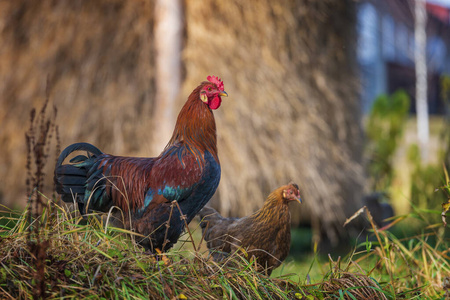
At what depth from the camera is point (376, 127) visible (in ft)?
33.8

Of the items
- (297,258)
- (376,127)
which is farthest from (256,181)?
(376,127)

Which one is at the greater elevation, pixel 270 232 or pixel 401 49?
pixel 401 49

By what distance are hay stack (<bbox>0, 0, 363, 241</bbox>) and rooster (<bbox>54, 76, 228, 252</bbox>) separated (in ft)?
8.82

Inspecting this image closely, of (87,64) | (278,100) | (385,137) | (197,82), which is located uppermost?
(87,64)

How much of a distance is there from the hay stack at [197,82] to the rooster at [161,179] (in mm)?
2689

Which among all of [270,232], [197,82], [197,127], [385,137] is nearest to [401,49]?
[385,137]

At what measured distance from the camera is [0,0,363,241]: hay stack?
5.46 metres

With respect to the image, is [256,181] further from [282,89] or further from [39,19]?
[39,19]

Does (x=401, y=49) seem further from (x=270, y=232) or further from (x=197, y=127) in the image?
(x=197, y=127)

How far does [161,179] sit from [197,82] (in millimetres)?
2913

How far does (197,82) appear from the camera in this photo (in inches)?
211

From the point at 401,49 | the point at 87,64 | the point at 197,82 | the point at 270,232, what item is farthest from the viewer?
the point at 401,49

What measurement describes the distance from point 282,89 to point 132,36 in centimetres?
176

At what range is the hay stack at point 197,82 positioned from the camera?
546cm
